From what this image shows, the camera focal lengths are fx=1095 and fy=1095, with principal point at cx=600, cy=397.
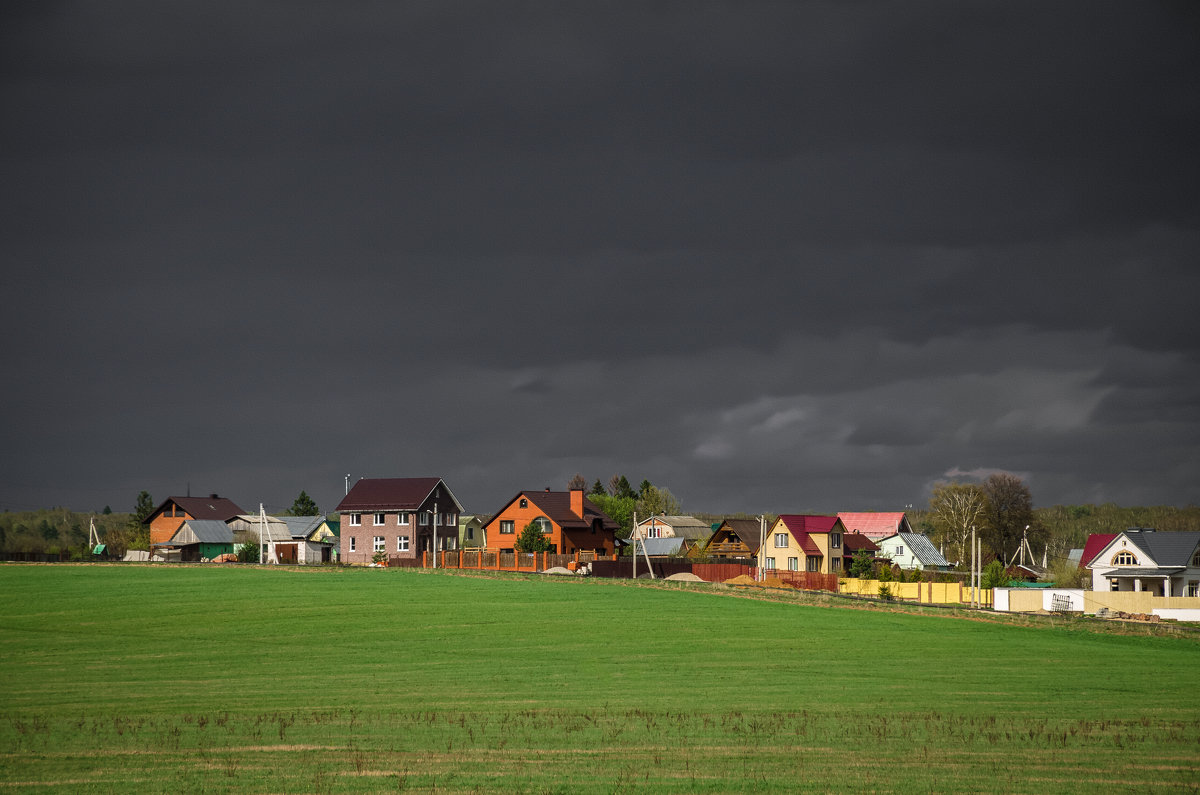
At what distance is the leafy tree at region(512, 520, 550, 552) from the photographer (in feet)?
362

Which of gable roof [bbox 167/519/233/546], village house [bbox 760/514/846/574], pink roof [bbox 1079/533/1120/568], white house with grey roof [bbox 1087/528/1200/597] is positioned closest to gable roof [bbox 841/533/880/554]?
village house [bbox 760/514/846/574]

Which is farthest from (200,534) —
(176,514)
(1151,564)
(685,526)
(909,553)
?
(1151,564)

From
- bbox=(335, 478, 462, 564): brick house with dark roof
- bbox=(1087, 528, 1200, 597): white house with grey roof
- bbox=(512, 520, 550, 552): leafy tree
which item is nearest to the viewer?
bbox=(1087, 528, 1200, 597): white house with grey roof

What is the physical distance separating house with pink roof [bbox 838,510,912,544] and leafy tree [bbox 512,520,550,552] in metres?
59.9

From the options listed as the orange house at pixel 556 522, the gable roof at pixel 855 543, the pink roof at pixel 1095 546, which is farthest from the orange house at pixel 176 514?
the pink roof at pixel 1095 546

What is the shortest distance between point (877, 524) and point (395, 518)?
243ft

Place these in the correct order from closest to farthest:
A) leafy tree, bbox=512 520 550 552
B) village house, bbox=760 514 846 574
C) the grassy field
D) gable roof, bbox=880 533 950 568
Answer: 1. the grassy field
2. leafy tree, bbox=512 520 550 552
3. village house, bbox=760 514 846 574
4. gable roof, bbox=880 533 950 568

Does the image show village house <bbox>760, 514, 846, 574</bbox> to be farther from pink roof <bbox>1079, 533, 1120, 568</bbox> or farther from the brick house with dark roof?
the brick house with dark roof

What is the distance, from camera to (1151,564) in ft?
324

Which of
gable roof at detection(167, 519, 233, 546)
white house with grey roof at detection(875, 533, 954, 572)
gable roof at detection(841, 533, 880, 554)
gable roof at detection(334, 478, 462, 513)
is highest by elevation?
gable roof at detection(334, 478, 462, 513)

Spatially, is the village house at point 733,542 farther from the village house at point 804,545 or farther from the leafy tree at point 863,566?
the leafy tree at point 863,566

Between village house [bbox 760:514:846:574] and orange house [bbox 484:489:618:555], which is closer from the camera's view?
orange house [bbox 484:489:618:555]

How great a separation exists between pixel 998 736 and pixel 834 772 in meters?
6.22

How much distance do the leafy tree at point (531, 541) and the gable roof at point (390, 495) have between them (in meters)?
14.1
